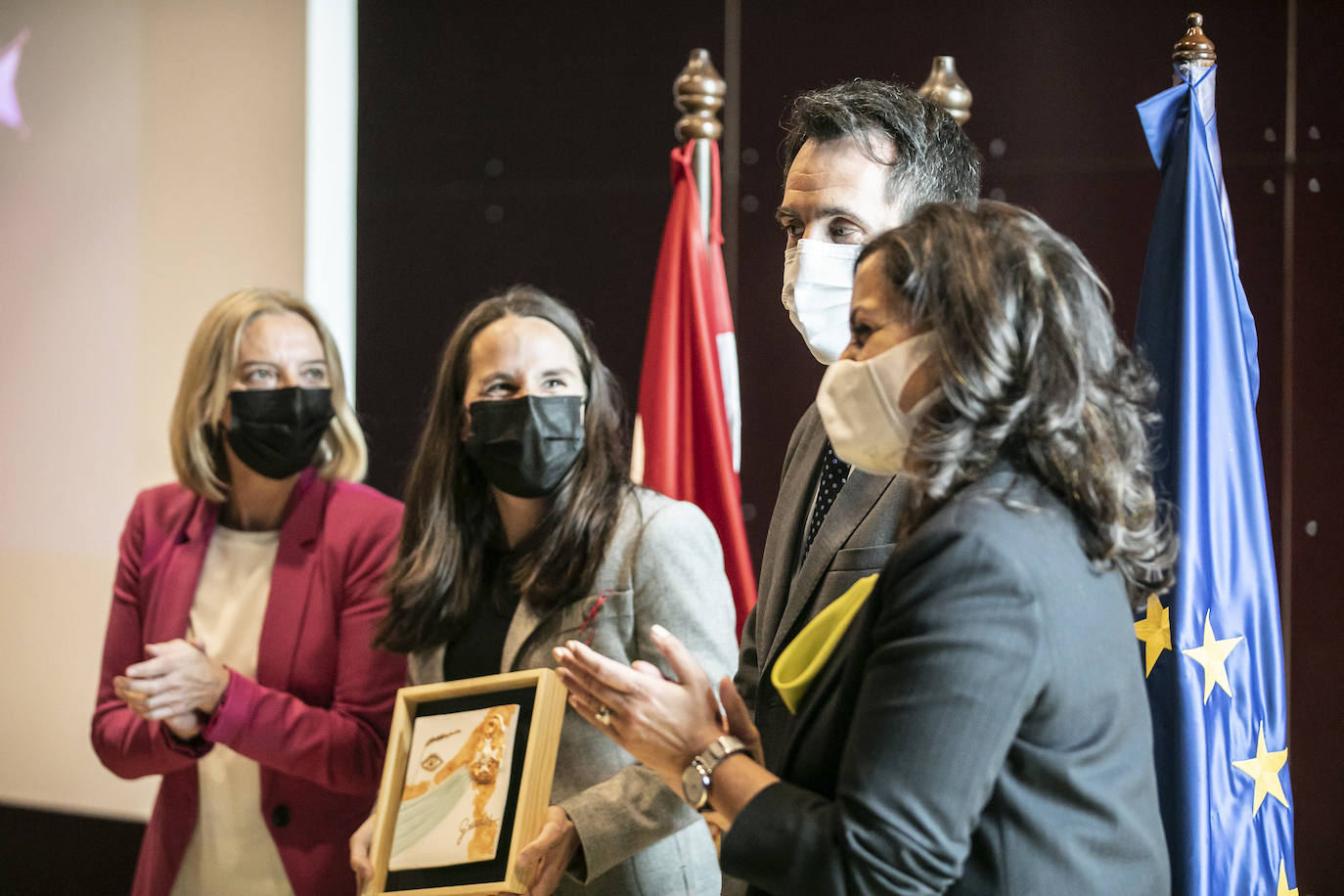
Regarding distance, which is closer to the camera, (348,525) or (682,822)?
(682,822)

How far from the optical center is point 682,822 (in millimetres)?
1910

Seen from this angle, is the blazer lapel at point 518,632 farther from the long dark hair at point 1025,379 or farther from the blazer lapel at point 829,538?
the long dark hair at point 1025,379

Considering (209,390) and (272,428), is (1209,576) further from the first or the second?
(209,390)

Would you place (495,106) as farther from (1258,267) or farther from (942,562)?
(942,562)

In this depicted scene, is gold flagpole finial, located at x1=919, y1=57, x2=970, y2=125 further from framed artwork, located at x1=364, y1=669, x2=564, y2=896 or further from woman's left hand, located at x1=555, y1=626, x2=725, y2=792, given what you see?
woman's left hand, located at x1=555, y1=626, x2=725, y2=792

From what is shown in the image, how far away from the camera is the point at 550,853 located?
179 centimetres

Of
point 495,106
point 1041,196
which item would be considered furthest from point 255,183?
point 1041,196

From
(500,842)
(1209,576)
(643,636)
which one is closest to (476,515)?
(643,636)

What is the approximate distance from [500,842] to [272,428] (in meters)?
1.17

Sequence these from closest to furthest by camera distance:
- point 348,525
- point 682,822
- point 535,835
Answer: point 535,835 < point 682,822 < point 348,525

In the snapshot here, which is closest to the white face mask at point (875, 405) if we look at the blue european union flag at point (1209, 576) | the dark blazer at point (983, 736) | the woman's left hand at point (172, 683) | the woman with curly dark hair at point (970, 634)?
the woman with curly dark hair at point (970, 634)

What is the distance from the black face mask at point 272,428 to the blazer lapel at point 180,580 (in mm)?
177

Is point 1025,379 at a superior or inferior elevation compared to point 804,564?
superior

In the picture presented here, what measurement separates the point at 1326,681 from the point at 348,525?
2.39m
